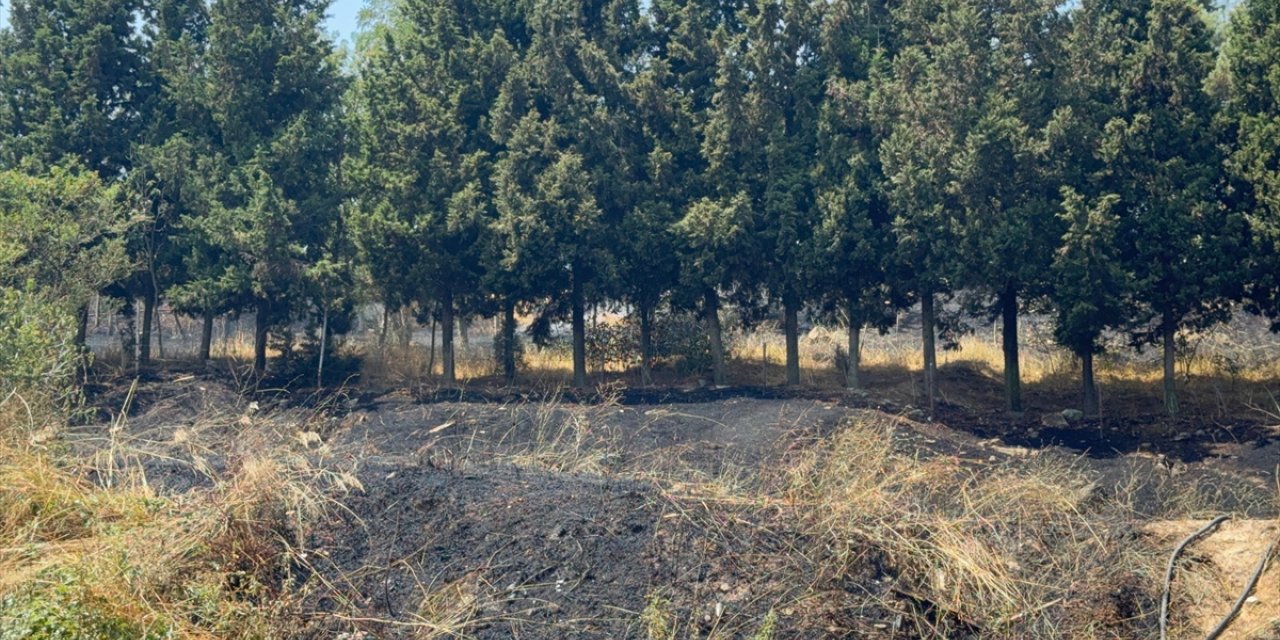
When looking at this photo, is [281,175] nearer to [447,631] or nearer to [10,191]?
[10,191]

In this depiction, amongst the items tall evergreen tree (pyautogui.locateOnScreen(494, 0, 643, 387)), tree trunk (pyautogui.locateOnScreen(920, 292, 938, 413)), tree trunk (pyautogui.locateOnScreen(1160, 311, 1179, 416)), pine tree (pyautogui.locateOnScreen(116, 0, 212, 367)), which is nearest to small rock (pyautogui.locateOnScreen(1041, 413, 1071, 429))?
tree trunk (pyautogui.locateOnScreen(1160, 311, 1179, 416))

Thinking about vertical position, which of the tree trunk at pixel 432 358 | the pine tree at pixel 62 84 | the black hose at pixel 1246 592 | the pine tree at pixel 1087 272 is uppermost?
the pine tree at pixel 62 84

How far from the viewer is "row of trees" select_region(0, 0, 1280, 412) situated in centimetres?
1789

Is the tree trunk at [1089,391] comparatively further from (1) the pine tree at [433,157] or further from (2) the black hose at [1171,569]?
(1) the pine tree at [433,157]

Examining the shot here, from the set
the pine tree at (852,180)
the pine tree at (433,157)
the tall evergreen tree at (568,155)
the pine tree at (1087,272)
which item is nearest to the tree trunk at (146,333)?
the pine tree at (433,157)

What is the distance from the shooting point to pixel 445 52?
A: 75.8ft

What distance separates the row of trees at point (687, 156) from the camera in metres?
17.9

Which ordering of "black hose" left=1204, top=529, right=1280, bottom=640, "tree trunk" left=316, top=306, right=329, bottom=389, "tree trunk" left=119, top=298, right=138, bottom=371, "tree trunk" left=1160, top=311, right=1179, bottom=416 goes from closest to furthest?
"black hose" left=1204, top=529, right=1280, bottom=640, "tree trunk" left=1160, top=311, right=1179, bottom=416, "tree trunk" left=316, top=306, right=329, bottom=389, "tree trunk" left=119, top=298, right=138, bottom=371

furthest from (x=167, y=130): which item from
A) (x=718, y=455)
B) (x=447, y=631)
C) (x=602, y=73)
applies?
(x=447, y=631)

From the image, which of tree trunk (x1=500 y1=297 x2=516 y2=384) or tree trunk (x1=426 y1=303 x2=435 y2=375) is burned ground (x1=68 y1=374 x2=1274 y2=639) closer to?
tree trunk (x1=500 y1=297 x2=516 y2=384)

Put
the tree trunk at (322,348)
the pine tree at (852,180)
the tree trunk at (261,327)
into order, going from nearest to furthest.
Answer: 1. the pine tree at (852,180)
2. the tree trunk at (322,348)
3. the tree trunk at (261,327)

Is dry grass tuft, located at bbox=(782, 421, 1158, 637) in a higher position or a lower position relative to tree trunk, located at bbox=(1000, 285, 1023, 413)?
lower

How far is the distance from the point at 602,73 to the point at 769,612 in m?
16.5

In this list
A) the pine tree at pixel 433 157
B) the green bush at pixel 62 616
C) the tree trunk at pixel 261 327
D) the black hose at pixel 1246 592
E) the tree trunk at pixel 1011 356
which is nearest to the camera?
the green bush at pixel 62 616
